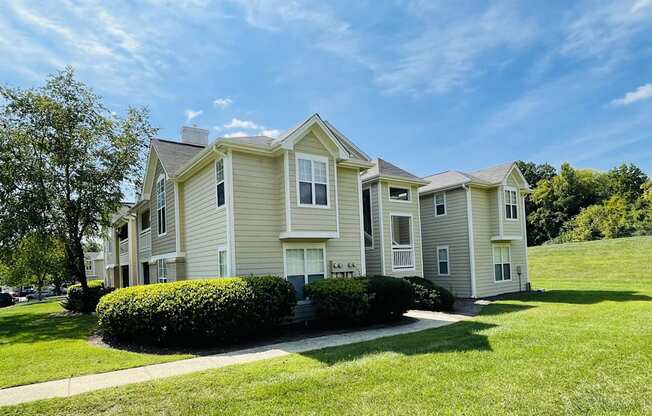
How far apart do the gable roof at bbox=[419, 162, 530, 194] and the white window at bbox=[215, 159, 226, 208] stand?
1098cm

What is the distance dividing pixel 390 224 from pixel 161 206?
10.1 m

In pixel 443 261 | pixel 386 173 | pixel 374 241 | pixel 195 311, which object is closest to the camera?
pixel 195 311

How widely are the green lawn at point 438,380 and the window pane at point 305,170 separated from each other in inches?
215

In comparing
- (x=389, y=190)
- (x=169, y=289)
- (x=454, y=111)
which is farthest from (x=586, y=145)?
(x=169, y=289)

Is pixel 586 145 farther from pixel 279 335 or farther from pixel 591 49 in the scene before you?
pixel 279 335

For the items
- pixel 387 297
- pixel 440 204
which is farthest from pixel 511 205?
pixel 387 297

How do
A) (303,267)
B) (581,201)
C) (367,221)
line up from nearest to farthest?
(303,267), (367,221), (581,201)

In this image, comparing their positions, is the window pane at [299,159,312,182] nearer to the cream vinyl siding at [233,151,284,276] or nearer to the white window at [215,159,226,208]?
the cream vinyl siding at [233,151,284,276]

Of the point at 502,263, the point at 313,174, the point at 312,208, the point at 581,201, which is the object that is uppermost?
the point at 581,201

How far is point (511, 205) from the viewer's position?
20.8 meters

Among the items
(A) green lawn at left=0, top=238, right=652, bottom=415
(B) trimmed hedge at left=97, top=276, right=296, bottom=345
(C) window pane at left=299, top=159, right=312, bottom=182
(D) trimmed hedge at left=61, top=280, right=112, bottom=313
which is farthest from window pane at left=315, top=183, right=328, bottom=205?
(D) trimmed hedge at left=61, top=280, right=112, bottom=313

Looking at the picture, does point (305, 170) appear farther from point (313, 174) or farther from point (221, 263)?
point (221, 263)

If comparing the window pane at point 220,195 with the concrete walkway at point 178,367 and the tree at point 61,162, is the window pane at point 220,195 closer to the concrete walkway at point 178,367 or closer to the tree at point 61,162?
the concrete walkway at point 178,367

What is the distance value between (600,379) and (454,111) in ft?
53.1
